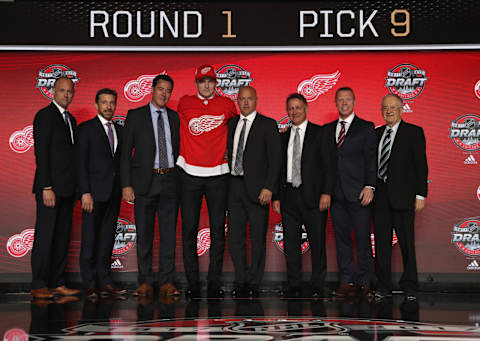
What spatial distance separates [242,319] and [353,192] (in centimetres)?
163

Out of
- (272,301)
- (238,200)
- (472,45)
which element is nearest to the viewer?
(272,301)

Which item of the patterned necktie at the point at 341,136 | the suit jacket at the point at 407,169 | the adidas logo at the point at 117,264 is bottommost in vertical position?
the adidas logo at the point at 117,264

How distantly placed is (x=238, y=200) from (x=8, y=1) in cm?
296

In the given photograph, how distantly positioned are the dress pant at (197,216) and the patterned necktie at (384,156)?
51.0 inches

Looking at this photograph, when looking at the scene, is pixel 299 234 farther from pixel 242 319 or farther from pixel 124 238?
pixel 124 238

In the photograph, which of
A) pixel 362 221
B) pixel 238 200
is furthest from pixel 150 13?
pixel 362 221

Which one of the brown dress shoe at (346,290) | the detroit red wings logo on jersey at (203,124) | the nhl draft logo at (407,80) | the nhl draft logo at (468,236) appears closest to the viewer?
the brown dress shoe at (346,290)

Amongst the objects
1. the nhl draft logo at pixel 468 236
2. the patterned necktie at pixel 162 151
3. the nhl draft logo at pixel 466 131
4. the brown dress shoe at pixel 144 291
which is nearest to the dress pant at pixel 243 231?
the patterned necktie at pixel 162 151

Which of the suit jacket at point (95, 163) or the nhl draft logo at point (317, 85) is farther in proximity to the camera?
Result: the nhl draft logo at point (317, 85)

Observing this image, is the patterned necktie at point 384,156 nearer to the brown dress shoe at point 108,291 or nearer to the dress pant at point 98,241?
the dress pant at point 98,241

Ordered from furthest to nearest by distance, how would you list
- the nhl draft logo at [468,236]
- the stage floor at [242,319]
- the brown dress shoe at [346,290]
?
the nhl draft logo at [468,236] < the brown dress shoe at [346,290] < the stage floor at [242,319]

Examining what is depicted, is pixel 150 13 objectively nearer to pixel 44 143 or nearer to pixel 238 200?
pixel 44 143

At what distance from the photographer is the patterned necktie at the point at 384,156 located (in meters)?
4.74

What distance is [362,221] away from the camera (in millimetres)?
4680
